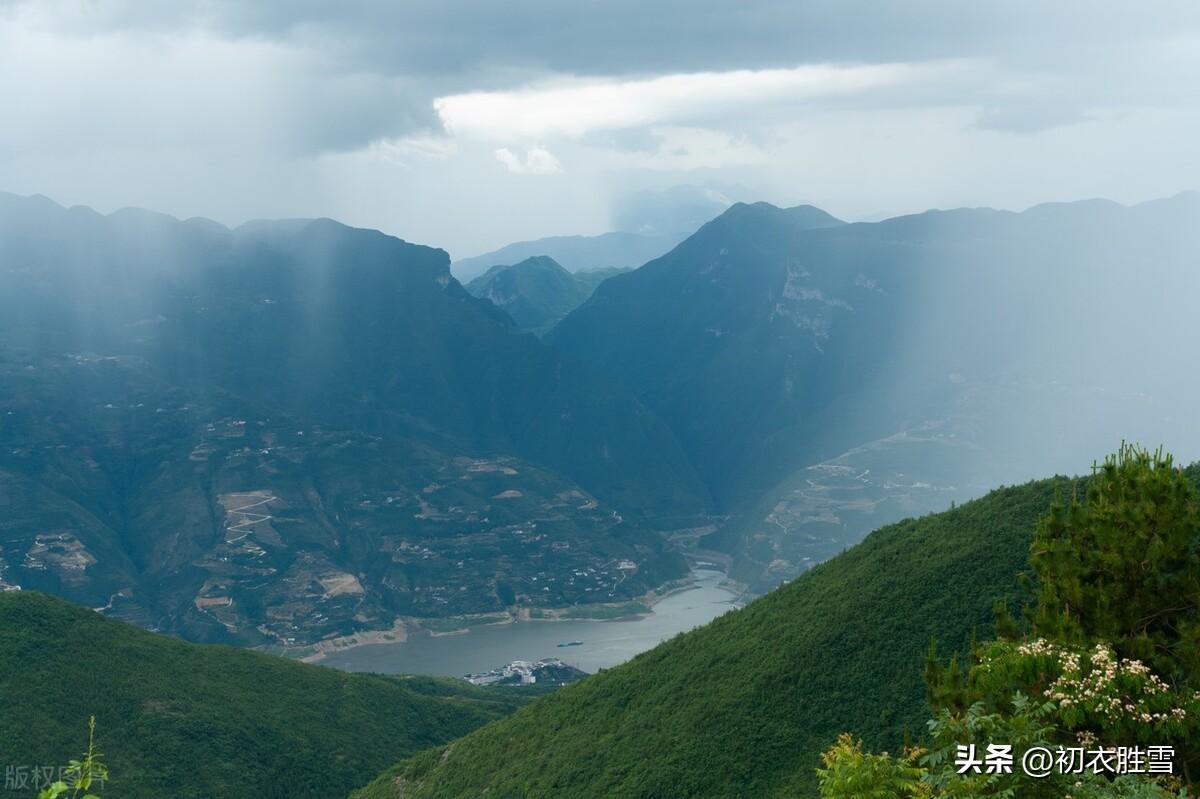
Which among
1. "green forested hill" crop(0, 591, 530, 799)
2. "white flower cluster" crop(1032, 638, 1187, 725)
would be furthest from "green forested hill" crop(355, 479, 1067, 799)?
"white flower cluster" crop(1032, 638, 1187, 725)

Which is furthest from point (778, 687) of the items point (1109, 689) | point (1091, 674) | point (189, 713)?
point (189, 713)

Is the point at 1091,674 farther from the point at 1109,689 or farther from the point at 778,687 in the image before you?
the point at 778,687

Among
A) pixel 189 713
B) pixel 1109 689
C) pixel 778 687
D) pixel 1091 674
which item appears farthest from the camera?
pixel 189 713

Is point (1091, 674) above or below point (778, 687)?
above

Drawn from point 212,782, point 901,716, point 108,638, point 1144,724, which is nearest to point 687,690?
point 901,716

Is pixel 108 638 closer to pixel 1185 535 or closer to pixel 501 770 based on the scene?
pixel 501 770

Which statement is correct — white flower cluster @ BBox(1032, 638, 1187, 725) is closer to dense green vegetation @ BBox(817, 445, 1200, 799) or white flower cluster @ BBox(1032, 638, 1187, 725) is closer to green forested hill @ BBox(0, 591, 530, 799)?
dense green vegetation @ BBox(817, 445, 1200, 799)
